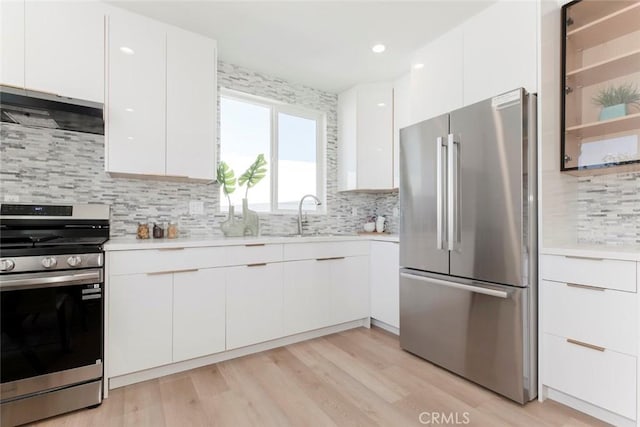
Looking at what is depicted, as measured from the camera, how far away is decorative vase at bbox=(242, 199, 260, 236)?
2789 mm

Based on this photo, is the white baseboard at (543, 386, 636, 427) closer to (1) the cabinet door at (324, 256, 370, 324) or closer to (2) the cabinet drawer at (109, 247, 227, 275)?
(1) the cabinet door at (324, 256, 370, 324)

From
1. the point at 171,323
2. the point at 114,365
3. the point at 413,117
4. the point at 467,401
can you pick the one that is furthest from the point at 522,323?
the point at 114,365

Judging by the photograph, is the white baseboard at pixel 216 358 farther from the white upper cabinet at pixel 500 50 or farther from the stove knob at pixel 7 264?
the white upper cabinet at pixel 500 50

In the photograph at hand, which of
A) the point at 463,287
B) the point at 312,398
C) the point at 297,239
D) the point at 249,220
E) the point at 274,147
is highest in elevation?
the point at 274,147

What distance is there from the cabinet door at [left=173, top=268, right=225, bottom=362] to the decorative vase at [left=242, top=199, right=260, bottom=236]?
641mm

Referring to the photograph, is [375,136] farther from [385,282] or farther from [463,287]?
[463,287]

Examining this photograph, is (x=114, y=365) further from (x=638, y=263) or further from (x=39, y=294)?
(x=638, y=263)

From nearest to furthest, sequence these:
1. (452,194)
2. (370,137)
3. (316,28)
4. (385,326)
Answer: (452,194), (316,28), (385,326), (370,137)

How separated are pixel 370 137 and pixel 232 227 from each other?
170 cm

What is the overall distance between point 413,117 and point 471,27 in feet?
2.38

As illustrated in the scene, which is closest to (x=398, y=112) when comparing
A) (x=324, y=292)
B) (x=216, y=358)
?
(x=324, y=292)

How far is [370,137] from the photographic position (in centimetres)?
325

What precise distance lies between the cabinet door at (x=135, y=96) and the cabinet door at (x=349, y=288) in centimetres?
A: 169

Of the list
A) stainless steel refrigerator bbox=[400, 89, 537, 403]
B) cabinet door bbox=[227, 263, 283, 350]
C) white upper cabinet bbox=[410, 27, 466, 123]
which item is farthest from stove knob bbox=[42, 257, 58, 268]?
white upper cabinet bbox=[410, 27, 466, 123]
